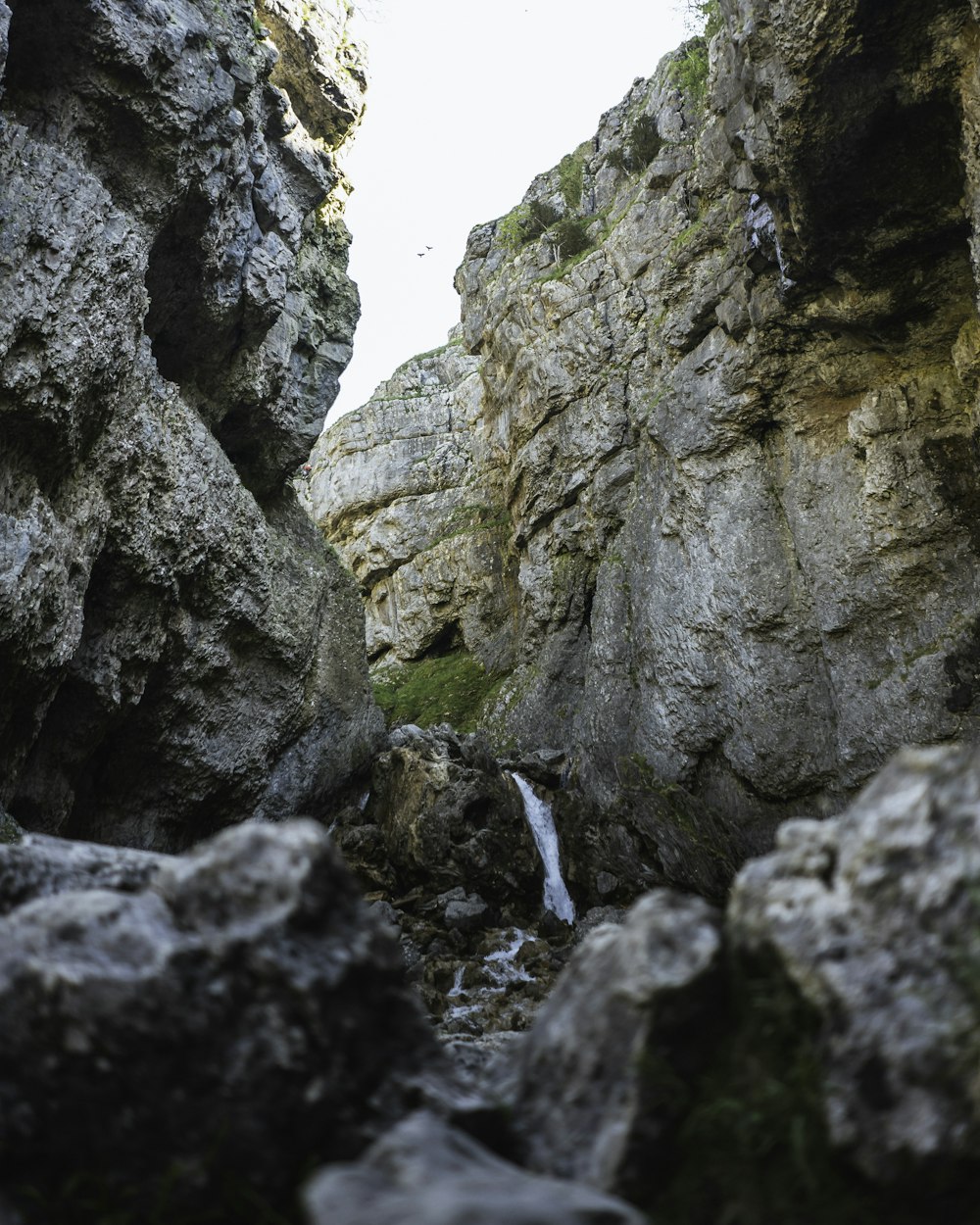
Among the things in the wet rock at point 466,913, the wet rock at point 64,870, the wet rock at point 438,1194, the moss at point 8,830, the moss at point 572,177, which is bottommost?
the wet rock at point 438,1194

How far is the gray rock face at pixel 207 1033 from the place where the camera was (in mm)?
3162

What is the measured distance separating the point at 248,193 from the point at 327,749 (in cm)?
1511

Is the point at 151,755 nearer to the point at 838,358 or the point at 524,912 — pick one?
the point at 524,912

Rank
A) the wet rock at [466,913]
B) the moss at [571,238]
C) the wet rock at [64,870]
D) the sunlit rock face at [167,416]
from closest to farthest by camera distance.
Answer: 1. the wet rock at [64,870]
2. the sunlit rock face at [167,416]
3. the wet rock at [466,913]
4. the moss at [571,238]

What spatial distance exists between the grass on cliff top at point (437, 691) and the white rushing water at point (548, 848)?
28.7ft

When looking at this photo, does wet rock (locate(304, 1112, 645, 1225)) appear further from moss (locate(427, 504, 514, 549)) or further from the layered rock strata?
moss (locate(427, 504, 514, 549))

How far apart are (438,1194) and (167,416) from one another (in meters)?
17.7

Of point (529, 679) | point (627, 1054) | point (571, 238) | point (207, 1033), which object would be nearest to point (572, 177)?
point (571, 238)

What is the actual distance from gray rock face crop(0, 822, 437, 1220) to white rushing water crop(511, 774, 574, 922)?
762 inches

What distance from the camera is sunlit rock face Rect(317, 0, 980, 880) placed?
15656mm

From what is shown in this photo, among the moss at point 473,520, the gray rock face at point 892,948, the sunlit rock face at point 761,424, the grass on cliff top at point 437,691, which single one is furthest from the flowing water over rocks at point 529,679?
the moss at point 473,520

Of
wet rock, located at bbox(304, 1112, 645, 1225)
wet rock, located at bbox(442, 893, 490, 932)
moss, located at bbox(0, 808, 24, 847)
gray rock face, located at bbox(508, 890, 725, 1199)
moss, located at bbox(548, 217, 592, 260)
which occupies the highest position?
moss, located at bbox(548, 217, 592, 260)

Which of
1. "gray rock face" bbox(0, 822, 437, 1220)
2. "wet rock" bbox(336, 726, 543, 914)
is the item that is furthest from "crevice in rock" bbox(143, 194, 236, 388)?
"gray rock face" bbox(0, 822, 437, 1220)

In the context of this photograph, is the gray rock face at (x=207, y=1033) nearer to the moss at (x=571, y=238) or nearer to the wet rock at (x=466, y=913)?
the wet rock at (x=466, y=913)
